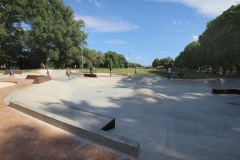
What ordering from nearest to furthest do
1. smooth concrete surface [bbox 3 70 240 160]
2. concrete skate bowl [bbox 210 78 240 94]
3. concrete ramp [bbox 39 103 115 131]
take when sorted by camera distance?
smooth concrete surface [bbox 3 70 240 160]
concrete ramp [bbox 39 103 115 131]
concrete skate bowl [bbox 210 78 240 94]

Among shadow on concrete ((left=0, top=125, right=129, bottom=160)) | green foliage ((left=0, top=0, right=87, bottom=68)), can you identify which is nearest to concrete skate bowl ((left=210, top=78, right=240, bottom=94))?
shadow on concrete ((left=0, top=125, right=129, bottom=160))

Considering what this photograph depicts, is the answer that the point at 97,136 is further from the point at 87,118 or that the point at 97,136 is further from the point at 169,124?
the point at 169,124

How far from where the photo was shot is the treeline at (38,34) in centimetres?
4112

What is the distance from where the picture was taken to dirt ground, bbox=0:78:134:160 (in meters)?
5.30

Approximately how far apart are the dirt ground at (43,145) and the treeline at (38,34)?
1438 inches

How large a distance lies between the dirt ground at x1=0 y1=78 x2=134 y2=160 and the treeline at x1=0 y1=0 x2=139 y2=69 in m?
36.5

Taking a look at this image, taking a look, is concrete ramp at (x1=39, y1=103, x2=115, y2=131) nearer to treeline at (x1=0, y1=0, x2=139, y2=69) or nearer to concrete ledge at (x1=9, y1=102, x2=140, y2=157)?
concrete ledge at (x1=9, y1=102, x2=140, y2=157)

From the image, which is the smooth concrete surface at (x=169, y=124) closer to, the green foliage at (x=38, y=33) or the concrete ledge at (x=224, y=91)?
the concrete ledge at (x=224, y=91)

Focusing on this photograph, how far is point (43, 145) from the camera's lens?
19.1ft

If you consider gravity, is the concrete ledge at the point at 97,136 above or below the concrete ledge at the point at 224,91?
above

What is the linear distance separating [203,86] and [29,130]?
23.7m

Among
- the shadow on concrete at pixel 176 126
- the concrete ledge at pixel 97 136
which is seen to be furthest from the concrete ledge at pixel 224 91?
the concrete ledge at pixel 97 136

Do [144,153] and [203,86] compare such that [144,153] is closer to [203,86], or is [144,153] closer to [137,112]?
[137,112]

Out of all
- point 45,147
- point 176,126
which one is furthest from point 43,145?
point 176,126
